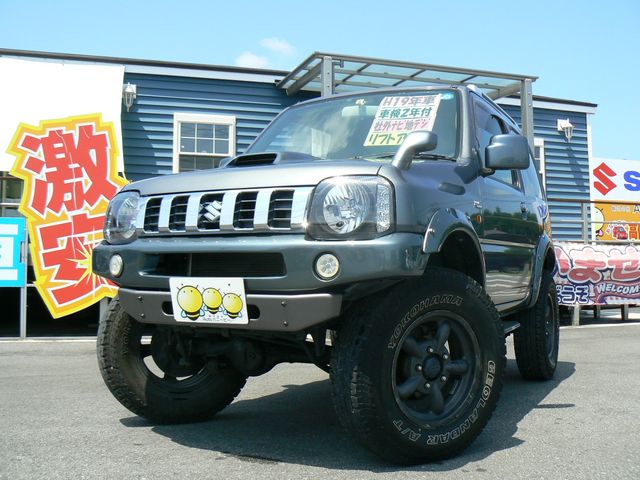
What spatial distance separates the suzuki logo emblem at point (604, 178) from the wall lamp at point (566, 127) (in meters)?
1.58

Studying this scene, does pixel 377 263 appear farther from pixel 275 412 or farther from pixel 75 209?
pixel 75 209

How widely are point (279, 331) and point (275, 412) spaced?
155cm

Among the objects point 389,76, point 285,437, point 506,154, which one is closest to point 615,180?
point 389,76

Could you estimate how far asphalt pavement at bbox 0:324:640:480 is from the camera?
2.92 meters

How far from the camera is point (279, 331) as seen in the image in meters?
Result: 2.89

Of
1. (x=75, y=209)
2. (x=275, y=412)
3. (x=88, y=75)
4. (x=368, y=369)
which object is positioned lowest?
(x=275, y=412)

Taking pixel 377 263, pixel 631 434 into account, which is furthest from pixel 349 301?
pixel 631 434

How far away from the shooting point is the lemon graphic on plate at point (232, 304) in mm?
2900

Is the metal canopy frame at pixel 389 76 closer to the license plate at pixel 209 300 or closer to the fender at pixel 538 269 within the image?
the fender at pixel 538 269

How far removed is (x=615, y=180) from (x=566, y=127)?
2.52m

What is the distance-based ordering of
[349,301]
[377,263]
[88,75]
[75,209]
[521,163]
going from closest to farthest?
[377,263], [349,301], [521,163], [75,209], [88,75]

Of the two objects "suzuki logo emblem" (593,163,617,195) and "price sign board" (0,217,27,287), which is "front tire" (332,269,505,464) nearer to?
"price sign board" (0,217,27,287)

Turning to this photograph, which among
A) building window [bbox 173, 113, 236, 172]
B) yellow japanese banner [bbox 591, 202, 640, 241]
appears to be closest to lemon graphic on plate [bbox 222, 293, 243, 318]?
building window [bbox 173, 113, 236, 172]

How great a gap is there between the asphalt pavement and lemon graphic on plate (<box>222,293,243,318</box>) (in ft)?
2.27
